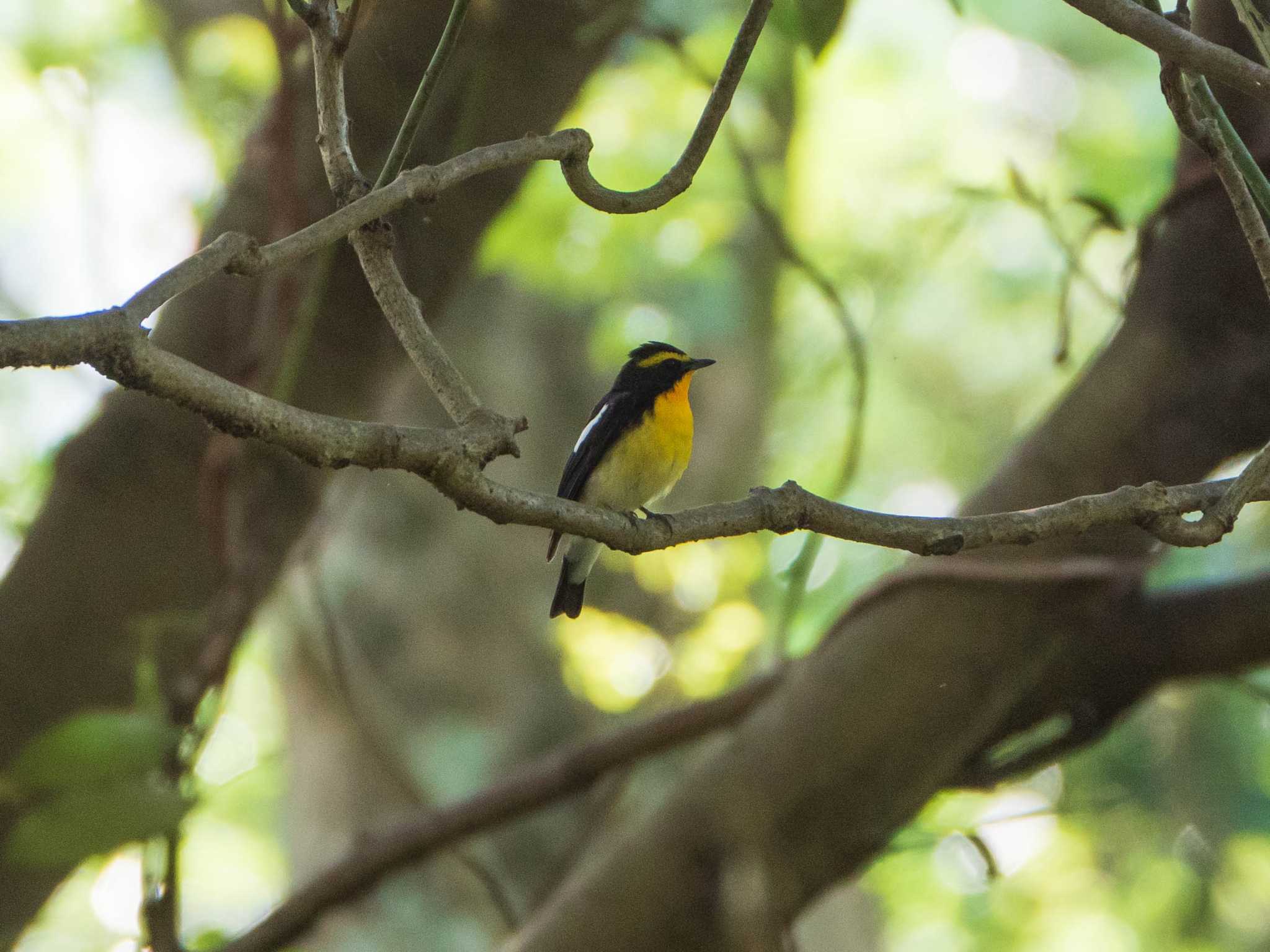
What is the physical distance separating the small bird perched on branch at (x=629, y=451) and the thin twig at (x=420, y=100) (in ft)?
6.04

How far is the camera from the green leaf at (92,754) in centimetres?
179

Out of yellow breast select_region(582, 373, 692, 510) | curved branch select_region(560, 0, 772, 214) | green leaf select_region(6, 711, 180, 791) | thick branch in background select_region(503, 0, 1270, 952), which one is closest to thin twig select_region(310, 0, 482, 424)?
curved branch select_region(560, 0, 772, 214)

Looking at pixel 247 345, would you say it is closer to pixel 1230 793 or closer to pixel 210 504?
pixel 210 504

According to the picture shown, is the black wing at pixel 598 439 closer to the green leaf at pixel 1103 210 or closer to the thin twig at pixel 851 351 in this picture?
the thin twig at pixel 851 351

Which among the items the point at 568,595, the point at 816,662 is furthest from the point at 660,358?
the point at 816,662

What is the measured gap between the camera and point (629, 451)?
3.70m

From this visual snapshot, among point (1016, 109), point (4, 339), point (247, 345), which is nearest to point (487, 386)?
point (247, 345)

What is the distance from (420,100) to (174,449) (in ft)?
4.48

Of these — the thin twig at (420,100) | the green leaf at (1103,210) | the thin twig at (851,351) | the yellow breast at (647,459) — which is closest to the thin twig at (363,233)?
the thin twig at (420,100)

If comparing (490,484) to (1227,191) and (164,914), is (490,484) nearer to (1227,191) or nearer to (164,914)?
(1227,191)

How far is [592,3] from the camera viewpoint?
2637 millimetres

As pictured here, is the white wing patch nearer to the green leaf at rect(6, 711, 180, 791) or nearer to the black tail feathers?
the black tail feathers

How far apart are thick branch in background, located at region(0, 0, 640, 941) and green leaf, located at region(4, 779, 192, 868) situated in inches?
42.9

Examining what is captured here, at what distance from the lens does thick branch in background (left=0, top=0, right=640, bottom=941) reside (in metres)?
2.64
